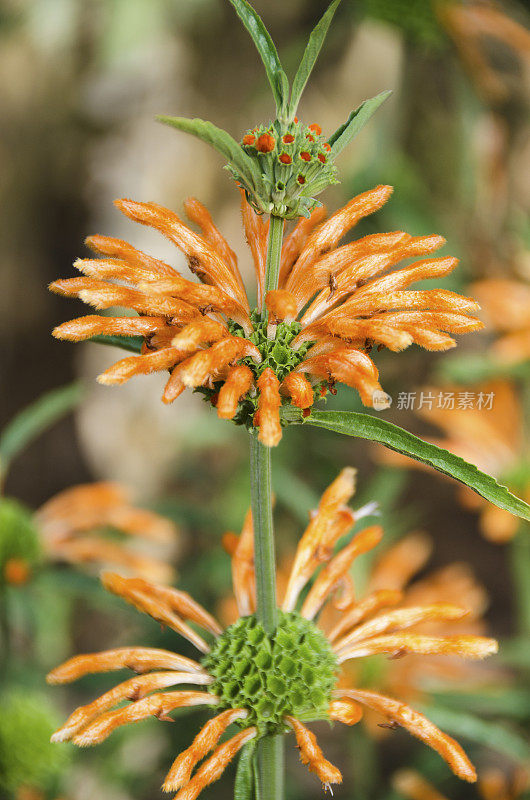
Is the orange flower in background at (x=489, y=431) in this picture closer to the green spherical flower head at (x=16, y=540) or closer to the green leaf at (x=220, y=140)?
the green spherical flower head at (x=16, y=540)

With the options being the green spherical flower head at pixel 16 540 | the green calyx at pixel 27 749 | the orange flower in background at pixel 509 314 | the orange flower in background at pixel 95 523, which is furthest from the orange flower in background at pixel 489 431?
the green calyx at pixel 27 749

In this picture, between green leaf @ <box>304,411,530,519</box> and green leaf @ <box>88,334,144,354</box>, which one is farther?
green leaf @ <box>88,334,144,354</box>

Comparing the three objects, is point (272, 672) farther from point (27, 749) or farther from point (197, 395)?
point (197, 395)

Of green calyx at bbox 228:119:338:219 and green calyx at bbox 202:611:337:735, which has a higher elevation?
green calyx at bbox 228:119:338:219

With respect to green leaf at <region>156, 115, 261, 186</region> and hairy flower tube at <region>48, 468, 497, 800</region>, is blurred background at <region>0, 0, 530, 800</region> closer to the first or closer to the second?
hairy flower tube at <region>48, 468, 497, 800</region>

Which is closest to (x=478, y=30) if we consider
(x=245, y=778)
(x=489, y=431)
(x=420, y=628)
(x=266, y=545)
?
(x=489, y=431)

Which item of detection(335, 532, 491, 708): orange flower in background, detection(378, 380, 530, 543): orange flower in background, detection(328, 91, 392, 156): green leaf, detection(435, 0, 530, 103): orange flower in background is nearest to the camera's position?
detection(328, 91, 392, 156): green leaf

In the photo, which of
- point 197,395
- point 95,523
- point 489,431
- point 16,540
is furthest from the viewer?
point 197,395

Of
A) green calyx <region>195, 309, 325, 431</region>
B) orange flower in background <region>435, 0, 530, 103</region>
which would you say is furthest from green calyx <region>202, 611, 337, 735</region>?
orange flower in background <region>435, 0, 530, 103</region>
